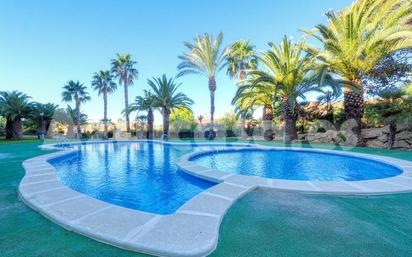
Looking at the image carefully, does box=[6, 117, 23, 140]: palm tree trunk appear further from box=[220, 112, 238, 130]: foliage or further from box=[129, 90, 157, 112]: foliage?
box=[220, 112, 238, 130]: foliage

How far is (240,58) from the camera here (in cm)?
2272

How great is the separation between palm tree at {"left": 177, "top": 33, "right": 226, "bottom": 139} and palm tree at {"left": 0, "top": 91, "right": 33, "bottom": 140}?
1992 centimetres

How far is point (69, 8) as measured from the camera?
631 inches

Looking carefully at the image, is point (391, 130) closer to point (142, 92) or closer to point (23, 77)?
point (142, 92)

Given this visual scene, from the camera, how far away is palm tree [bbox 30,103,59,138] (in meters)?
23.7

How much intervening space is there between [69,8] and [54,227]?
803 inches

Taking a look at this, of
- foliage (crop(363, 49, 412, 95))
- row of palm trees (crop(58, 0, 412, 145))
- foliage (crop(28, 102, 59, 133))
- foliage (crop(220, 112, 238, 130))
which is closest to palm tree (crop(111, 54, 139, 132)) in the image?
row of palm trees (crop(58, 0, 412, 145))

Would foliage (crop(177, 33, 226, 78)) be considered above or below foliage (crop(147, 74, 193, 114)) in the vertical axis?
above

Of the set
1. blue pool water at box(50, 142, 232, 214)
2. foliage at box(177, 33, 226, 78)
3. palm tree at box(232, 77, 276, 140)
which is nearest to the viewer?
blue pool water at box(50, 142, 232, 214)

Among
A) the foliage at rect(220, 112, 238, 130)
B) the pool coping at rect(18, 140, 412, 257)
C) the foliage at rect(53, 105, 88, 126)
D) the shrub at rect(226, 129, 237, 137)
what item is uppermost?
the foliage at rect(53, 105, 88, 126)

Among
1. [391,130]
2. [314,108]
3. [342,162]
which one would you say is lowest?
[342,162]

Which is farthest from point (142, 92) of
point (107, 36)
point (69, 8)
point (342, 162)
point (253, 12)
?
point (342, 162)

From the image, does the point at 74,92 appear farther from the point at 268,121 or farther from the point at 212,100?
the point at 268,121

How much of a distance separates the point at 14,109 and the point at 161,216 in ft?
95.2
